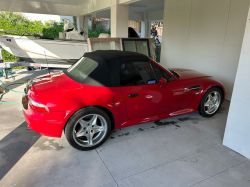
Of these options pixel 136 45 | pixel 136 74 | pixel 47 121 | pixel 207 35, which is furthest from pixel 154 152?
pixel 207 35

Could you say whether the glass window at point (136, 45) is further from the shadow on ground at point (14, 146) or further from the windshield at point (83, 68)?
the shadow on ground at point (14, 146)

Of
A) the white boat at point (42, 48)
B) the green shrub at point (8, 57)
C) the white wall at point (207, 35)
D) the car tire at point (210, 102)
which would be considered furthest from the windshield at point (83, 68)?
the green shrub at point (8, 57)

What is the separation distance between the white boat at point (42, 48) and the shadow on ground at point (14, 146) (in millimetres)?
4168

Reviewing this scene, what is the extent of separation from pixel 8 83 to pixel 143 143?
18.8 ft

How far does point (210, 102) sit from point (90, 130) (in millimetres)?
2811

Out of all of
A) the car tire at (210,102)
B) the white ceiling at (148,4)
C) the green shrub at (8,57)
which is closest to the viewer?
the car tire at (210,102)

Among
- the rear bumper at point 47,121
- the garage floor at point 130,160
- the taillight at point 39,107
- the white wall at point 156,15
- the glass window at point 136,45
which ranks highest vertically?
the white wall at point 156,15

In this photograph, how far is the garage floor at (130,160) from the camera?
7.70 feet

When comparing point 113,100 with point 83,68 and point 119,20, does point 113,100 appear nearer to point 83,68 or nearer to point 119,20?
point 83,68

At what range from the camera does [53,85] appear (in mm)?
2943

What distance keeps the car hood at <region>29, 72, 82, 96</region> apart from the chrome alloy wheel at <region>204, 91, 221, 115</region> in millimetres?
2847

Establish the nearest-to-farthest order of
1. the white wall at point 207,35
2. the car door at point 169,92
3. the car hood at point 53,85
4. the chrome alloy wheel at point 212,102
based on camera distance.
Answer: the car hood at point 53,85 < the car door at point 169,92 < the chrome alloy wheel at point 212,102 < the white wall at point 207,35

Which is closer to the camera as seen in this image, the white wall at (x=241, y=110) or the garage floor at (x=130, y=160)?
the garage floor at (x=130, y=160)

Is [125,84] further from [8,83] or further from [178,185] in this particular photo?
[8,83]
